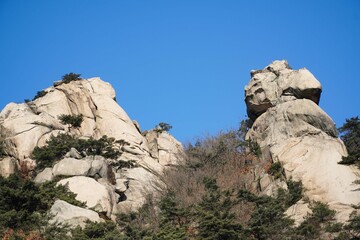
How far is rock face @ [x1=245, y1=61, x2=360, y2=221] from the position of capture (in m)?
29.1

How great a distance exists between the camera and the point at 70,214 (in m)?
24.5

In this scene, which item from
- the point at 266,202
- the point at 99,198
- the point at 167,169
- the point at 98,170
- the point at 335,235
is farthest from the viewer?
the point at 167,169

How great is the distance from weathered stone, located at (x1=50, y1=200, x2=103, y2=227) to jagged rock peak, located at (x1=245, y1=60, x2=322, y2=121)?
18612 mm

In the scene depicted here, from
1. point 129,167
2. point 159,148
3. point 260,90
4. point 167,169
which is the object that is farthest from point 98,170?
point 260,90

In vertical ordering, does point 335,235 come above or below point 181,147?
below

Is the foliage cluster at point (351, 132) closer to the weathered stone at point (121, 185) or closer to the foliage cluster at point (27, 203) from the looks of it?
the weathered stone at point (121, 185)

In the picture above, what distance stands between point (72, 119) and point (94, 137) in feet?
6.92

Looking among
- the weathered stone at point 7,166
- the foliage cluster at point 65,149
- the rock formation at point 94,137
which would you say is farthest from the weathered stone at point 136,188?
the weathered stone at point 7,166

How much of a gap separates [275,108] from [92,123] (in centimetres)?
1401

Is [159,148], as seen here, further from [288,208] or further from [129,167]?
[288,208]

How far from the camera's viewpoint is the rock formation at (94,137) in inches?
1152

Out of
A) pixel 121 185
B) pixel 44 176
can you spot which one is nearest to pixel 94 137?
pixel 121 185

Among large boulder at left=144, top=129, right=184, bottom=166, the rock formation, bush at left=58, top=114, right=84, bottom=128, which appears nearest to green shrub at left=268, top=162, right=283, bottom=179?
the rock formation

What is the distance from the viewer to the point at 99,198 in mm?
28172
